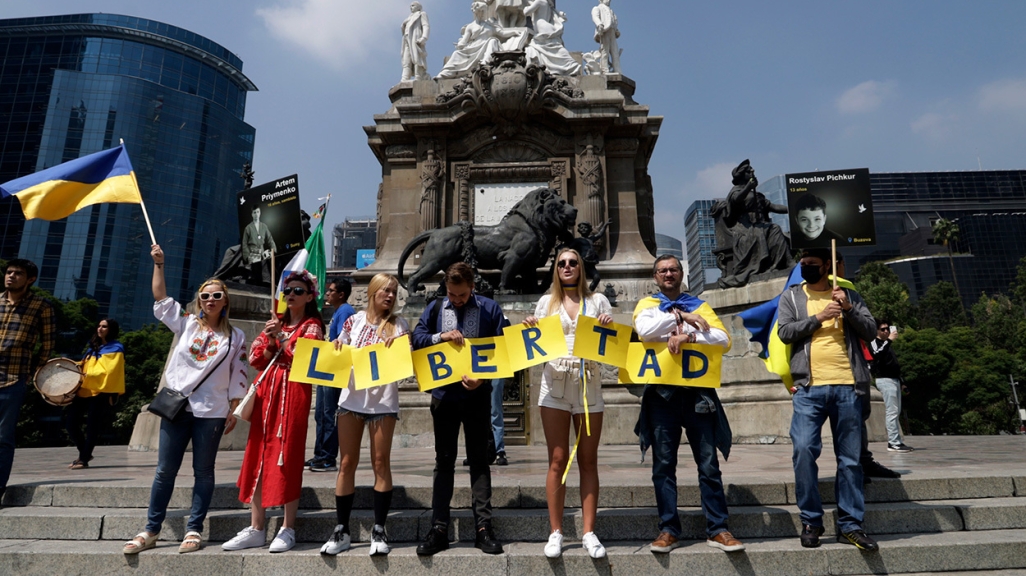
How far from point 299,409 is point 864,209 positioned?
5.87 meters

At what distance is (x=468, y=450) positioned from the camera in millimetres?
4633

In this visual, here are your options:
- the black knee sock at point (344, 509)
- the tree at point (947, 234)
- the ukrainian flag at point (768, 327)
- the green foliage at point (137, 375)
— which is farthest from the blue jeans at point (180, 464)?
the tree at point (947, 234)

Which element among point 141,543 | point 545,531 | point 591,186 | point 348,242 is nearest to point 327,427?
point 141,543

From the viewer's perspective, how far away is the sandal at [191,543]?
4.61m

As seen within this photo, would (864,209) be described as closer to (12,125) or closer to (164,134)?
(164,134)

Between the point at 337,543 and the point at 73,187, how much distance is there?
14.7 feet

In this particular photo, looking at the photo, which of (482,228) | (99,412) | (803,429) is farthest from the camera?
(482,228)

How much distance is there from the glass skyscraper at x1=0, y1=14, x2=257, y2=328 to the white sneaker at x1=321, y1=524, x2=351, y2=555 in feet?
284

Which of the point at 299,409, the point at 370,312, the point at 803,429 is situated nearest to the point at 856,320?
the point at 803,429

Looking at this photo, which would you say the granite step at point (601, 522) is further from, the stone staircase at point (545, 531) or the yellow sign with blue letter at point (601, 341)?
the yellow sign with blue letter at point (601, 341)

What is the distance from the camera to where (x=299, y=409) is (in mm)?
4918

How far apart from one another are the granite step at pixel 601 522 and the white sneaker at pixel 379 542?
1.30 feet

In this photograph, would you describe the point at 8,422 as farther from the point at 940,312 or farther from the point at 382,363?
the point at 940,312

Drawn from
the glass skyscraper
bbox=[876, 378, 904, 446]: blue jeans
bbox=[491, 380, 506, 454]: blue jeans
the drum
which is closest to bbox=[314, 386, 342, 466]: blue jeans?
bbox=[491, 380, 506, 454]: blue jeans
